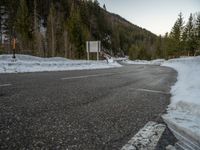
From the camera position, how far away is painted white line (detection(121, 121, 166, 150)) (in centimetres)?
202

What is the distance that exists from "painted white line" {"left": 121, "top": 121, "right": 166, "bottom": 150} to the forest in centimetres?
2043

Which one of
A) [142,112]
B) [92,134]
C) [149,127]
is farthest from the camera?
[142,112]

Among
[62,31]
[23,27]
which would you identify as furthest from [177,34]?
[23,27]

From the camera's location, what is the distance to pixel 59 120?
8.84 ft

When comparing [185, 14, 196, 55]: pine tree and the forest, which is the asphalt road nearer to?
the forest

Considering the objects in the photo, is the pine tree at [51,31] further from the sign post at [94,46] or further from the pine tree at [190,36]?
the pine tree at [190,36]

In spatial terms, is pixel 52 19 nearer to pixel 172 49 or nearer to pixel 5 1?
pixel 5 1

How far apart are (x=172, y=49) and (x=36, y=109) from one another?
7914cm

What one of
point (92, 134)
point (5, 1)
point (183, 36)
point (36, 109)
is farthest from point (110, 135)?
point (183, 36)

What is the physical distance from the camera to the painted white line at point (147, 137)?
2016 millimetres

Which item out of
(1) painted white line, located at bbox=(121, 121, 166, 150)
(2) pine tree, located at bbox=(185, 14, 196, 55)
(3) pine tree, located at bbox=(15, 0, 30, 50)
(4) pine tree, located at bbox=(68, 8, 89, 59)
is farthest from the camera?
(2) pine tree, located at bbox=(185, 14, 196, 55)

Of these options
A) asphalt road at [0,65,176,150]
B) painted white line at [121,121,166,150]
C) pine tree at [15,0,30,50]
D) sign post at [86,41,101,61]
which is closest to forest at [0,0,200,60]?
pine tree at [15,0,30,50]

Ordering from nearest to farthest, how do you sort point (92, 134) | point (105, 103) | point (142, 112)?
1. point (92, 134)
2. point (142, 112)
3. point (105, 103)

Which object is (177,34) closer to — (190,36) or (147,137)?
(190,36)
